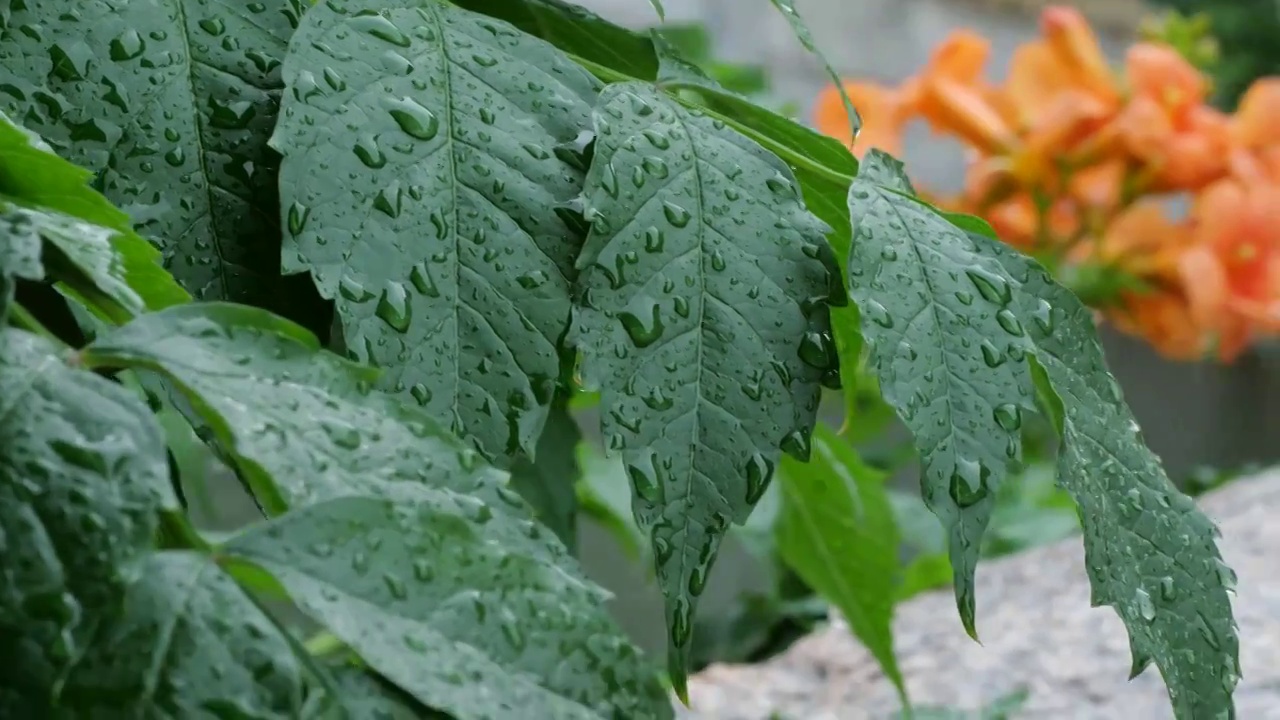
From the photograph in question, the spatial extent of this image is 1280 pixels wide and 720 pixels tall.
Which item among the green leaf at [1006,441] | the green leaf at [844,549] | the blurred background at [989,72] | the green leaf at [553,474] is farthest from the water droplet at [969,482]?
the blurred background at [989,72]

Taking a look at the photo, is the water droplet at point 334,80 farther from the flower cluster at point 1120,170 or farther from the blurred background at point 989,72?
the blurred background at point 989,72

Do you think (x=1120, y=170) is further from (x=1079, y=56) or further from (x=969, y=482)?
(x=969, y=482)

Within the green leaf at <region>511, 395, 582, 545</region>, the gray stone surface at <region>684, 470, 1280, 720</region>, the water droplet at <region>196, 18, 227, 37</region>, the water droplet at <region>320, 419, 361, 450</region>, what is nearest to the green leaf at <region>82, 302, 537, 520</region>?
the water droplet at <region>320, 419, 361, 450</region>

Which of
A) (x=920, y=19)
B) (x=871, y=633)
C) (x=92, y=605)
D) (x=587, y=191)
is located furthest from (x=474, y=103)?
(x=920, y=19)

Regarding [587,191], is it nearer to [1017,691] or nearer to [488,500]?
[488,500]

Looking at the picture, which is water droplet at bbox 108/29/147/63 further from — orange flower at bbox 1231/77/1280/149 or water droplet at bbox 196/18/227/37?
orange flower at bbox 1231/77/1280/149

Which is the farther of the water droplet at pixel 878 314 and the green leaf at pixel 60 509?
the water droplet at pixel 878 314
